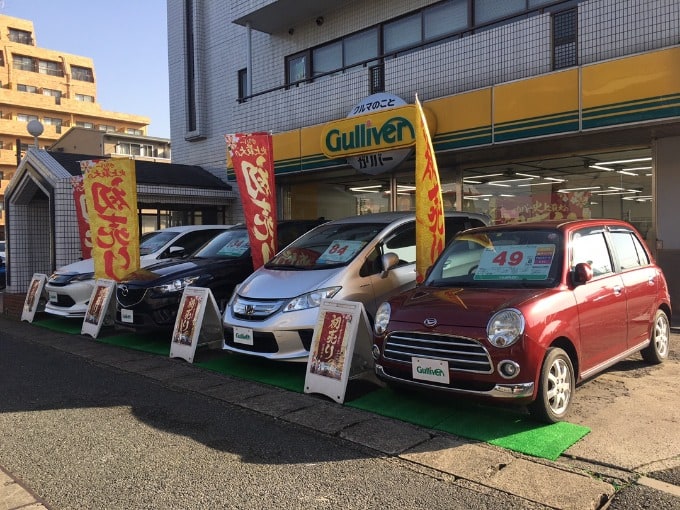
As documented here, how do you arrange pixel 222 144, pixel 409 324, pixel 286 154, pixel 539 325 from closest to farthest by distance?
pixel 539 325, pixel 409 324, pixel 286 154, pixel 222 144

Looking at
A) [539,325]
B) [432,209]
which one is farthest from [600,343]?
[432,209]

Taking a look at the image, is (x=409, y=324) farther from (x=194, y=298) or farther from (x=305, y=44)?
(x=305, y=44)

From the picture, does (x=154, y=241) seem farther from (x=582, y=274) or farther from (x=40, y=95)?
(x=40, y=95)

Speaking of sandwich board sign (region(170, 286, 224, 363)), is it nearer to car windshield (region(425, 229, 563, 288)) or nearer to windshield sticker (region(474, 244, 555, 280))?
car windshield (region(425, 229, 563, 288))

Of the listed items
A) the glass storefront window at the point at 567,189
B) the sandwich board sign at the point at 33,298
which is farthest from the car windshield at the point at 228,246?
the glass storefront window at the point at 567,189

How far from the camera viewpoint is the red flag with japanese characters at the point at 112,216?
29.1 ft

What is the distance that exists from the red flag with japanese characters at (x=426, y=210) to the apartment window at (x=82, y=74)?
→ 5884 cm

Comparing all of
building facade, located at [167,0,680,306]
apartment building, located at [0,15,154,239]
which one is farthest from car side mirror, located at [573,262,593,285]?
apartment building, located at [0,15,154,239]

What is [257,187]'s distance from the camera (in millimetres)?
8406

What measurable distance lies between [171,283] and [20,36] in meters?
57.6

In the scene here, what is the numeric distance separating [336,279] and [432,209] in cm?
139

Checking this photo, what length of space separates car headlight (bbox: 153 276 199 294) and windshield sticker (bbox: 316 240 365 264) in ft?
7.04

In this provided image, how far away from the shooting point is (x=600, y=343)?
493 centimetres

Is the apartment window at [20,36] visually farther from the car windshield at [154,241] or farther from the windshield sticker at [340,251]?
the windshield sticker at [340,251]
